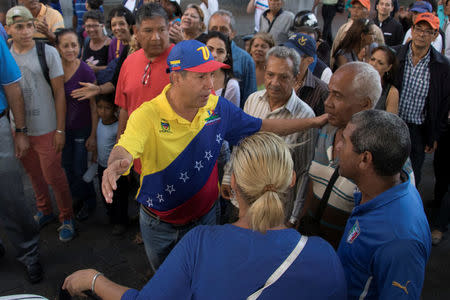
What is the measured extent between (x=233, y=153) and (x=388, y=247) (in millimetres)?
761

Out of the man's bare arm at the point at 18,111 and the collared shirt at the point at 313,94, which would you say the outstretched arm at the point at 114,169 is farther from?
Result: the collared shirt at the point at 313,94

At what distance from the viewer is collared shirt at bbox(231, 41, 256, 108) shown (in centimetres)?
405

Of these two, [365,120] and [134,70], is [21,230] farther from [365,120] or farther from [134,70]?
[365,120]

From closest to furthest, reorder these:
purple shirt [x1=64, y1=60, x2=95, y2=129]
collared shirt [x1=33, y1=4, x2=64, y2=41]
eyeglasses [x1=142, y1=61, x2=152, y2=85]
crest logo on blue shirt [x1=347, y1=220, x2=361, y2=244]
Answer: crest logo on blue shirt [x1=347, y1=220, x2=361, y2=244], eyeglasses [x1=142, y1=61, x2=152, y2=85], purple shirt [x1=64, y1=60, x2=95, y2=129], collared shirt [x1=33, y1=4, x2=64, y2=41]

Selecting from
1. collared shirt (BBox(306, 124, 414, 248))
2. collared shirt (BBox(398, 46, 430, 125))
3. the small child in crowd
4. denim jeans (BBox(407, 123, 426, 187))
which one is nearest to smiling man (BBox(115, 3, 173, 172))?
the small child in crowd

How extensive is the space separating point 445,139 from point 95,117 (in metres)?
4.05

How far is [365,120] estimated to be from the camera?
173cm

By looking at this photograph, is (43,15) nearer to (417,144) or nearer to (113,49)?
(113,49)

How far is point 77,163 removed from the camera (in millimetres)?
3912

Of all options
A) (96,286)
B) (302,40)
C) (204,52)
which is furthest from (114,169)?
(302,40)

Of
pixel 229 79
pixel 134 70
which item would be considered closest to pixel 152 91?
pixel 134 70

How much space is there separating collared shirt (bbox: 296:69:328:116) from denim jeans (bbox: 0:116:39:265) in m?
2.66

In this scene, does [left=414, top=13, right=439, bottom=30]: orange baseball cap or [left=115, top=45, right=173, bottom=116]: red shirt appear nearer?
[left=115, top=45, right=173, bottom=116]: red shirt

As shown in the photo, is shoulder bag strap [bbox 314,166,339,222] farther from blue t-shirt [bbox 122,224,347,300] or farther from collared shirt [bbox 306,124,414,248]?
blue t-shirt [bbox 122,224,347,300]
